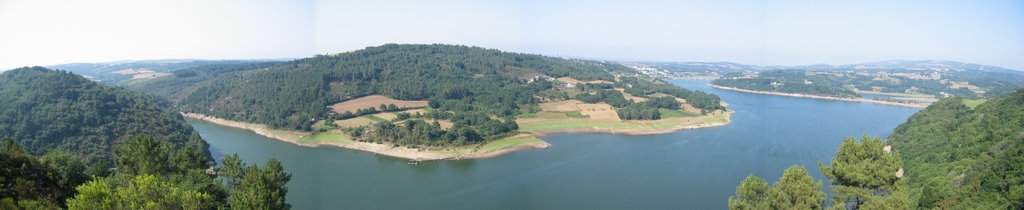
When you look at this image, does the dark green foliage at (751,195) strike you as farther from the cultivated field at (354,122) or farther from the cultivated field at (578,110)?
the cultivated field at (578,110)

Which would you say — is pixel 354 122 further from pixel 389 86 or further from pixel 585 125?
pixel 585 125

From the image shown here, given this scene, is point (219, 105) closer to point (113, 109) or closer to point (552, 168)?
point (113, 109)

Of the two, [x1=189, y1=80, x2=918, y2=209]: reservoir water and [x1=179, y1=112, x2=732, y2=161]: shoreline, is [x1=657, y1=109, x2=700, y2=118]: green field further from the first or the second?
[x1=189, y1=80, x2=918, y2=209]: reservoir water

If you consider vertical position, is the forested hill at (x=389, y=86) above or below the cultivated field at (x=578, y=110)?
above

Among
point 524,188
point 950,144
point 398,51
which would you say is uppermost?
point 398,51

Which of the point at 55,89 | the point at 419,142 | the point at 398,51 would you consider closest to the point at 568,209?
the point at 419,142

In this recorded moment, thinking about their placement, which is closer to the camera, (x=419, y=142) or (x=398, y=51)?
(x=419, y=142)

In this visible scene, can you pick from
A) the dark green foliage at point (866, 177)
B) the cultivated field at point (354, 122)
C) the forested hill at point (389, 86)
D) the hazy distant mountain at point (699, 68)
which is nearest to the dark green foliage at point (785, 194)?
the dark green foliage at point (866, 177)
